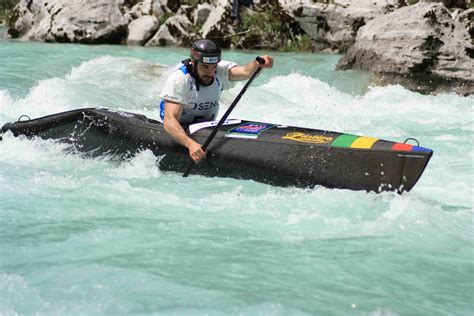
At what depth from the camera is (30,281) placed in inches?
124

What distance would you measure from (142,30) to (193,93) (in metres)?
11.6

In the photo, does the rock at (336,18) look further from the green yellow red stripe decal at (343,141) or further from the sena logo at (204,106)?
the green yellow red stripe decal at (343,141)

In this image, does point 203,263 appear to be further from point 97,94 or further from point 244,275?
point 97,94

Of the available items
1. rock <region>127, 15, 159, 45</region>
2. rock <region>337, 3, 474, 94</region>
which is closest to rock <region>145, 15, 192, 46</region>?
rock <region>127, 15, 159, 45</region>

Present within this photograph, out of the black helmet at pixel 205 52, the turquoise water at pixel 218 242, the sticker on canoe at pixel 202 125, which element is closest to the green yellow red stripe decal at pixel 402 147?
the turquoise water at pixel 218 242

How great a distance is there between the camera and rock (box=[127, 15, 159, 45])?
53.3 ft

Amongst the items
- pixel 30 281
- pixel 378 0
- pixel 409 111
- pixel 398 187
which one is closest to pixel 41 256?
pixel 30 281

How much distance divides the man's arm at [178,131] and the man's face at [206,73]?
0.87ft

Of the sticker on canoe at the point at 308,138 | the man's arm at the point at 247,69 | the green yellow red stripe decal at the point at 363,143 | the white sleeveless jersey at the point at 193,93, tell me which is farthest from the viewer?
the man's arm at the point at 247,69

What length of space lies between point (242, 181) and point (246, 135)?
33 cm

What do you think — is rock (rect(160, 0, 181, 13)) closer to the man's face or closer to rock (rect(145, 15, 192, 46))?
rock (rect(145, 15, 192, 46))

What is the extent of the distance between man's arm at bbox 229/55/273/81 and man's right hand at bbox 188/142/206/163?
805mm

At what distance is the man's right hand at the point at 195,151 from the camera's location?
4.83m

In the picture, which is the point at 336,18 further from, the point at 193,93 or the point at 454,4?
the point at 193,93
